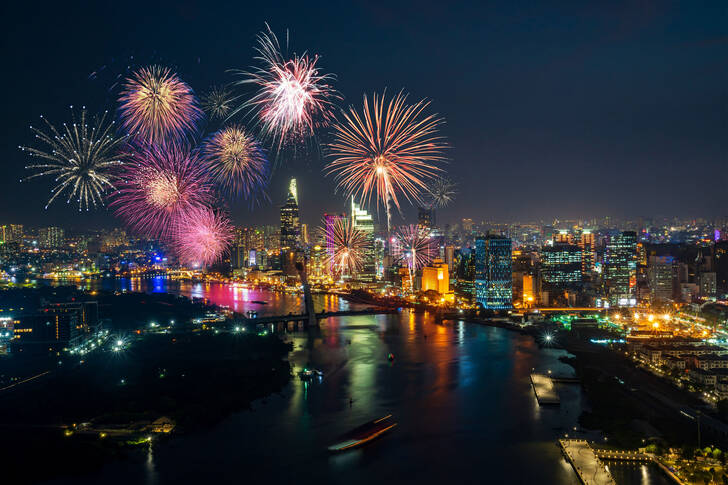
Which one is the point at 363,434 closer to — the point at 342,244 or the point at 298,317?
the point at 342,244

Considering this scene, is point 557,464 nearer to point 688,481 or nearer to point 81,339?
point 688,481

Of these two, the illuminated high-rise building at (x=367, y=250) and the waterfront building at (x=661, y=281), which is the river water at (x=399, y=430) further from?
the illuminated high-rise building at (x=367, y=250)

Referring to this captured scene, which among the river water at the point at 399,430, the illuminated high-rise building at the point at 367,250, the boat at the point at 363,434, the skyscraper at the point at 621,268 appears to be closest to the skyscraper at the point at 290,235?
the illuminated high-rise building at the point at 367,250

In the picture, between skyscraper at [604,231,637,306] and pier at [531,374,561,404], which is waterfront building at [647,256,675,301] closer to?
skyscraper at [604,231,637,306]

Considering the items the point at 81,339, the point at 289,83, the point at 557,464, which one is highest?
the point at 289,83

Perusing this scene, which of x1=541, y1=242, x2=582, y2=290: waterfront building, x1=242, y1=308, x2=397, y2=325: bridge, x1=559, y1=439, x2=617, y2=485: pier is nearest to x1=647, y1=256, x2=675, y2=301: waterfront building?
x1=541, y1=242, x2=582, y2=290: waterfront building

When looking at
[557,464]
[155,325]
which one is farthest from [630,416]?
[155,325]
